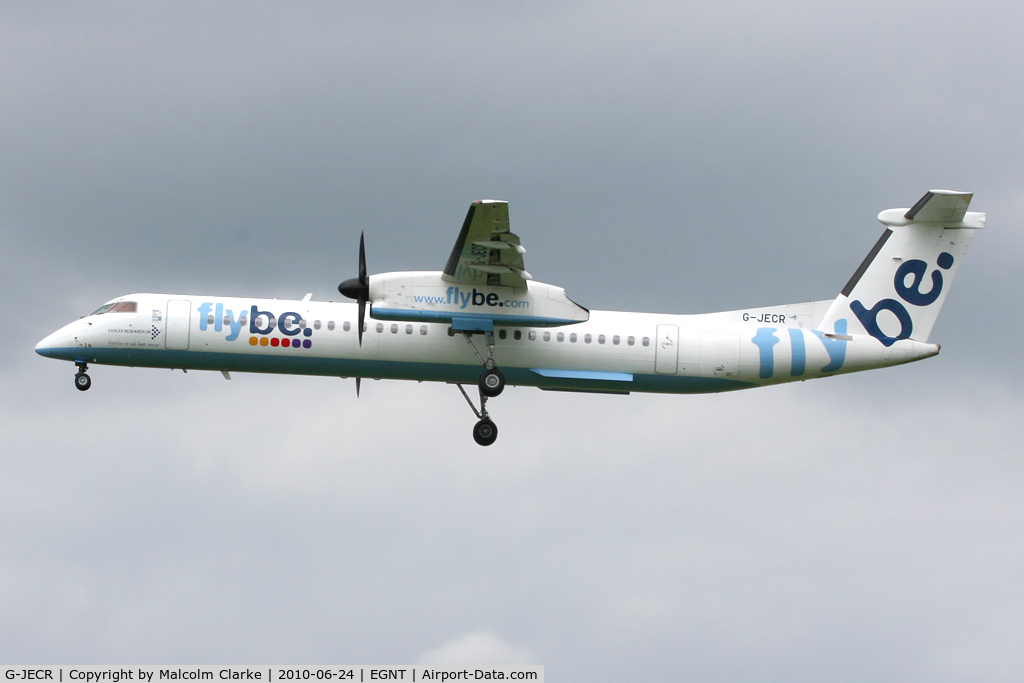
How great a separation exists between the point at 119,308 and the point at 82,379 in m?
1.93

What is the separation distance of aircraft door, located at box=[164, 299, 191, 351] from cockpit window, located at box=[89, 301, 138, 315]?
92 cm

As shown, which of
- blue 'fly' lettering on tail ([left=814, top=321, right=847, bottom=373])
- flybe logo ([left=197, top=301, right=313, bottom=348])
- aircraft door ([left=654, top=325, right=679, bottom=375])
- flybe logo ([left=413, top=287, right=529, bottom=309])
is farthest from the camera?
blue 'fly' lettering on tail ([left=814, top=321, right=847, bottom=373])

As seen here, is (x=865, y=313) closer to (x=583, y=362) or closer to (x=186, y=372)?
(x=583, y=362)

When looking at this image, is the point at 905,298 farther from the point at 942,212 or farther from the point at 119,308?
the point at 119,308

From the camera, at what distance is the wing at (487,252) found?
23812mm

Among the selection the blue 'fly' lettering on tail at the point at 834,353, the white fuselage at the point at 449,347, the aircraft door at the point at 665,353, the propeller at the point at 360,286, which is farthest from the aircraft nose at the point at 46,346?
the blue 'fly' lettering on tail at the point at 834,353

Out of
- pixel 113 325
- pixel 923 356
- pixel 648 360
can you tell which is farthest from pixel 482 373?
pixel 923 356

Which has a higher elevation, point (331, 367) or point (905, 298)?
point (905, 298)

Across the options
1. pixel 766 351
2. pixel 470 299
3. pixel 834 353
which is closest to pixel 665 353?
pixel 766 351

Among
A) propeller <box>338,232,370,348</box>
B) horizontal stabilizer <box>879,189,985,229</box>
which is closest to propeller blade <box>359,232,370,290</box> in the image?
propeller <box>338,232,370,348</box>

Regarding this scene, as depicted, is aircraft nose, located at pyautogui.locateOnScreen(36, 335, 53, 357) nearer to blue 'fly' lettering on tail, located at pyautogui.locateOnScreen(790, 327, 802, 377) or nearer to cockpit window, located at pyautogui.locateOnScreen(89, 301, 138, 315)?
cockpit window, located at pyautogui.locateOnScreen(89, 301, 138, 315)

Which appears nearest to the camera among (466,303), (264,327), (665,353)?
(466,303)

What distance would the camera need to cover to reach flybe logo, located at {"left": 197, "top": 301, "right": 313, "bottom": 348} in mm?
26641

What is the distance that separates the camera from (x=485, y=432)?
2745cm
